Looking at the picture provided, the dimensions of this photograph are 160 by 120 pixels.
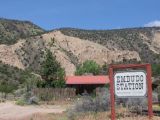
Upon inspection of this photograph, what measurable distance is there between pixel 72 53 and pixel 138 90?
380ft

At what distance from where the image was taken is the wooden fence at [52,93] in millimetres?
49875

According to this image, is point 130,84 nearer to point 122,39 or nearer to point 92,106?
point 92,106

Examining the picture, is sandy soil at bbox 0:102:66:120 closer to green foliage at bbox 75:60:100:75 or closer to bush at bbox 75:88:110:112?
bush at bbox 75:88:110:112

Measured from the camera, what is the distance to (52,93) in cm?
5088

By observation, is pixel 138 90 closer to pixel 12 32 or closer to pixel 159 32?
pixel 12 32

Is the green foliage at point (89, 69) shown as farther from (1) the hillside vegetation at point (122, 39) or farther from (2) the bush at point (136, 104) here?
(2) the bush at point (136, 104)

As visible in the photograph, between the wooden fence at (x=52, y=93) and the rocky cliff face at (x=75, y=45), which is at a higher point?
the rocky cliff face at (x=75, y=45)

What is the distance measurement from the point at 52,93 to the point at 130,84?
115ft

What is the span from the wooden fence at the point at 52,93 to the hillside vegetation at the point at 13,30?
76442mm

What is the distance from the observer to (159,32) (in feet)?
502

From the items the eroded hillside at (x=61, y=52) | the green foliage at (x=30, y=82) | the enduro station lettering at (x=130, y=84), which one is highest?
the eroded hillside at (x=61, y=52)

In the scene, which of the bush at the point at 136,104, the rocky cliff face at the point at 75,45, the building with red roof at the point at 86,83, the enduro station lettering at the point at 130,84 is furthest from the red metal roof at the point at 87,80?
the enduro station lettering at the point at 130,84

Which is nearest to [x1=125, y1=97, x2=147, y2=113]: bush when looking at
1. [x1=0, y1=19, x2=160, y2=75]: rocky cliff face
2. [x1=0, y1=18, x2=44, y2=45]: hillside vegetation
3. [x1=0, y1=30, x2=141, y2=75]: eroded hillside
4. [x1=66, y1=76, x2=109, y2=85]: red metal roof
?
[x1=66, y1=76, x2=109, y2=85]: red metal roof

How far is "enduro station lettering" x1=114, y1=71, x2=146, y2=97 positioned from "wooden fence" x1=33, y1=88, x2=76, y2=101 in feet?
108
